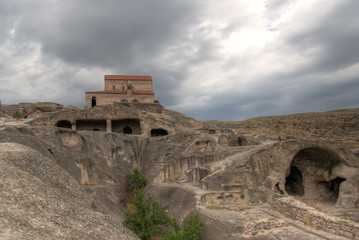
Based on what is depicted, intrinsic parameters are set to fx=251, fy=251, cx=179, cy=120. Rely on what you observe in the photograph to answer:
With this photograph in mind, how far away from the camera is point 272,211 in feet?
36.6

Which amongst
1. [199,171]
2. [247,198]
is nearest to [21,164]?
[247,198]

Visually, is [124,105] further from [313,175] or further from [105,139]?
[313,175]

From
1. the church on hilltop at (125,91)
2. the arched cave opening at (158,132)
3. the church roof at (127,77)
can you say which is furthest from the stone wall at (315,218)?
the church roof at (127,77)

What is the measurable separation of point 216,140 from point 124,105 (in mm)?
13230

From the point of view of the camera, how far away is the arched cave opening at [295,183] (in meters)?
20.8

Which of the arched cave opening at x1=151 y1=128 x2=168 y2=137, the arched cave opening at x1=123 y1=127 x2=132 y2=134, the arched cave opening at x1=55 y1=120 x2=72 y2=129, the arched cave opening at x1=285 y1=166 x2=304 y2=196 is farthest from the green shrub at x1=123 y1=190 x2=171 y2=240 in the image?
the arched cave opening at x1=55 y1=120 x2=72 y2=129

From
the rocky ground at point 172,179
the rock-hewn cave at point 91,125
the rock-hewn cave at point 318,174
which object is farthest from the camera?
the rock-hewn cave at point 91,125

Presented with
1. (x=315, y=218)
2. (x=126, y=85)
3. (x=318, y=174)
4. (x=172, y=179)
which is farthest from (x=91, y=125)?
(x=315, y=218)

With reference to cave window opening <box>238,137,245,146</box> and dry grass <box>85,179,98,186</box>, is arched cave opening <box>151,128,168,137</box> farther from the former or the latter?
dry grass <box>85,179,98,186</box>

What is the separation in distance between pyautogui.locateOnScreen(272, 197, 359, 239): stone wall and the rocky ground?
1.2 inches

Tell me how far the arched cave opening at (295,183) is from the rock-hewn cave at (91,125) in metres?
20.4

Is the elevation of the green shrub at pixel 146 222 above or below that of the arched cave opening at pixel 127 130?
below

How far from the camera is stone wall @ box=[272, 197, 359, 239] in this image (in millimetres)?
8078

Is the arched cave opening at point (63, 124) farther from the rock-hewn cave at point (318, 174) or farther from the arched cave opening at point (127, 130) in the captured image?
the rock-hewn cave at point (318, 174)
